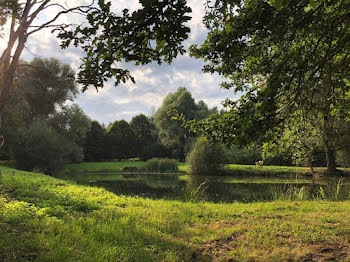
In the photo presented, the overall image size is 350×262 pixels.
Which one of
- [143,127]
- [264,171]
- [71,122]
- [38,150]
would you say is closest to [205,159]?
[264,171]

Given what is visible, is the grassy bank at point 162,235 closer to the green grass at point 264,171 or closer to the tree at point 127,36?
the tree at point 127,36

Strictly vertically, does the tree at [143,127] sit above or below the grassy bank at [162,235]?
above

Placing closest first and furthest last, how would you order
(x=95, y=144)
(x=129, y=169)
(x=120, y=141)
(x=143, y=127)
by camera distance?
1. (x=129, y=169)
2. (x=95, y=144)
3. (x=120, y=141)
4. (x=143, y=127)

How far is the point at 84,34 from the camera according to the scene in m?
3.25

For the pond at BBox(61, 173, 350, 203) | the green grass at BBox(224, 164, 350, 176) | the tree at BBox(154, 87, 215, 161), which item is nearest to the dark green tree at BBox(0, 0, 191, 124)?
the pond at BBox(61, 173, 350, 203)

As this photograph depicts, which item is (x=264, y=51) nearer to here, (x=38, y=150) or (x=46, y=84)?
(x=38, y=150)

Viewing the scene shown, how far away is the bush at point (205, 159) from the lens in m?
28.8

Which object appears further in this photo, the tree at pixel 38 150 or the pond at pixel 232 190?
the tree at pixel 38 150

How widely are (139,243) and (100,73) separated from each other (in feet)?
10.3

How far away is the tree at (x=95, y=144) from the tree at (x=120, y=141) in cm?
111

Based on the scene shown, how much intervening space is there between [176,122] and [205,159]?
19.2m

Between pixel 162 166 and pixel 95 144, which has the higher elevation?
pixel 95 144

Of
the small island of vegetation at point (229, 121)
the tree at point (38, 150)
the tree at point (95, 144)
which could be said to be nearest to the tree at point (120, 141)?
the tree at point (95, 144)

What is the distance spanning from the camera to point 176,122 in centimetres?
4734
